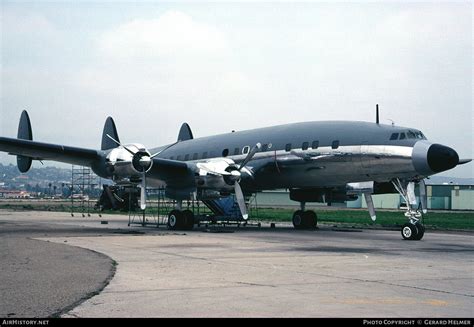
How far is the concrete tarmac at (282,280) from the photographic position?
25.7 ft

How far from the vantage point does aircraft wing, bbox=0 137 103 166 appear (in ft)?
78.4

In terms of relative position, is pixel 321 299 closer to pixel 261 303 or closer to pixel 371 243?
pixel 261 303

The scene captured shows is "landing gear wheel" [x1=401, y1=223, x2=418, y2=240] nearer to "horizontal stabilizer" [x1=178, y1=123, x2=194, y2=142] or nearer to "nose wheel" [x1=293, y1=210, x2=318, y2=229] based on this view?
"nose wheel" [x1=293, y1=210, x2=318, y2=229]

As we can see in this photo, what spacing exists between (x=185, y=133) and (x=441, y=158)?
60.7ft

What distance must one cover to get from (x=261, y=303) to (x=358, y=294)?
66.4 inches

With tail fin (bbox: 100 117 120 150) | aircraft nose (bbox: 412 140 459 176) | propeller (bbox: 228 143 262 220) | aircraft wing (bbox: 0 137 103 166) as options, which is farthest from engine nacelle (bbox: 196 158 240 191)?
aircraft nose (bbox: 412 140 459 176)

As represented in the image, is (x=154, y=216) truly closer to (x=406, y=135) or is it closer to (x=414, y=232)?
(x=406, y=135)

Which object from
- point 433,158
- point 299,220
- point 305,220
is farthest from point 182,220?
point 433,158

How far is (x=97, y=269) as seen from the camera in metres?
11.7

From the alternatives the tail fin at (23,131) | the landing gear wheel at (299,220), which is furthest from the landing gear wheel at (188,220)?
the tail fin at (23,131)

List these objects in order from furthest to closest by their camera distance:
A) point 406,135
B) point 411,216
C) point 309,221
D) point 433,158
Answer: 1. point 309,221
2. point 406,135
3. point 411,216
4. point 433,158

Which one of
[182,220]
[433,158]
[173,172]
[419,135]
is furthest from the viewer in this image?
[182,220]

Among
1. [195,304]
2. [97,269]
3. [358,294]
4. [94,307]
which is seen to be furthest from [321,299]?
[97,269]

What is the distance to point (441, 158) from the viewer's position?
814 inches
